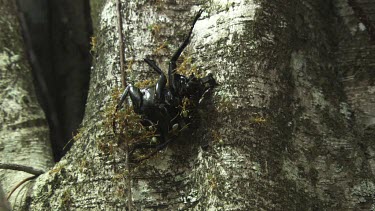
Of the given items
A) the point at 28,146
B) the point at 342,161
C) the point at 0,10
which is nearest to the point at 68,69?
the point at 0,10

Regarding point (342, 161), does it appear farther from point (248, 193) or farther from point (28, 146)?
point (28, 146)

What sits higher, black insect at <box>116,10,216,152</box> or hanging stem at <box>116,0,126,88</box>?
hanging stem at <box>116,0,126,88</box>

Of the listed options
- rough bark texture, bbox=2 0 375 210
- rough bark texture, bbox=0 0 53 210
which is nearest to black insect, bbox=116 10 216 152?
rough bark texture, bbox=2 0 375 210

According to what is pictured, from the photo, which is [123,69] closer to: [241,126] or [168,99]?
[168,99]

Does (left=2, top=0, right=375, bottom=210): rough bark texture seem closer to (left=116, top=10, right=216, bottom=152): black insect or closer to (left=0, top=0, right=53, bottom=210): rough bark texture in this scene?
(left=116, top=10, right=216, bottom=152): black insect

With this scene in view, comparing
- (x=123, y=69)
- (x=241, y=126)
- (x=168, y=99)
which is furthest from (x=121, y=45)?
(x=241, y=126)
